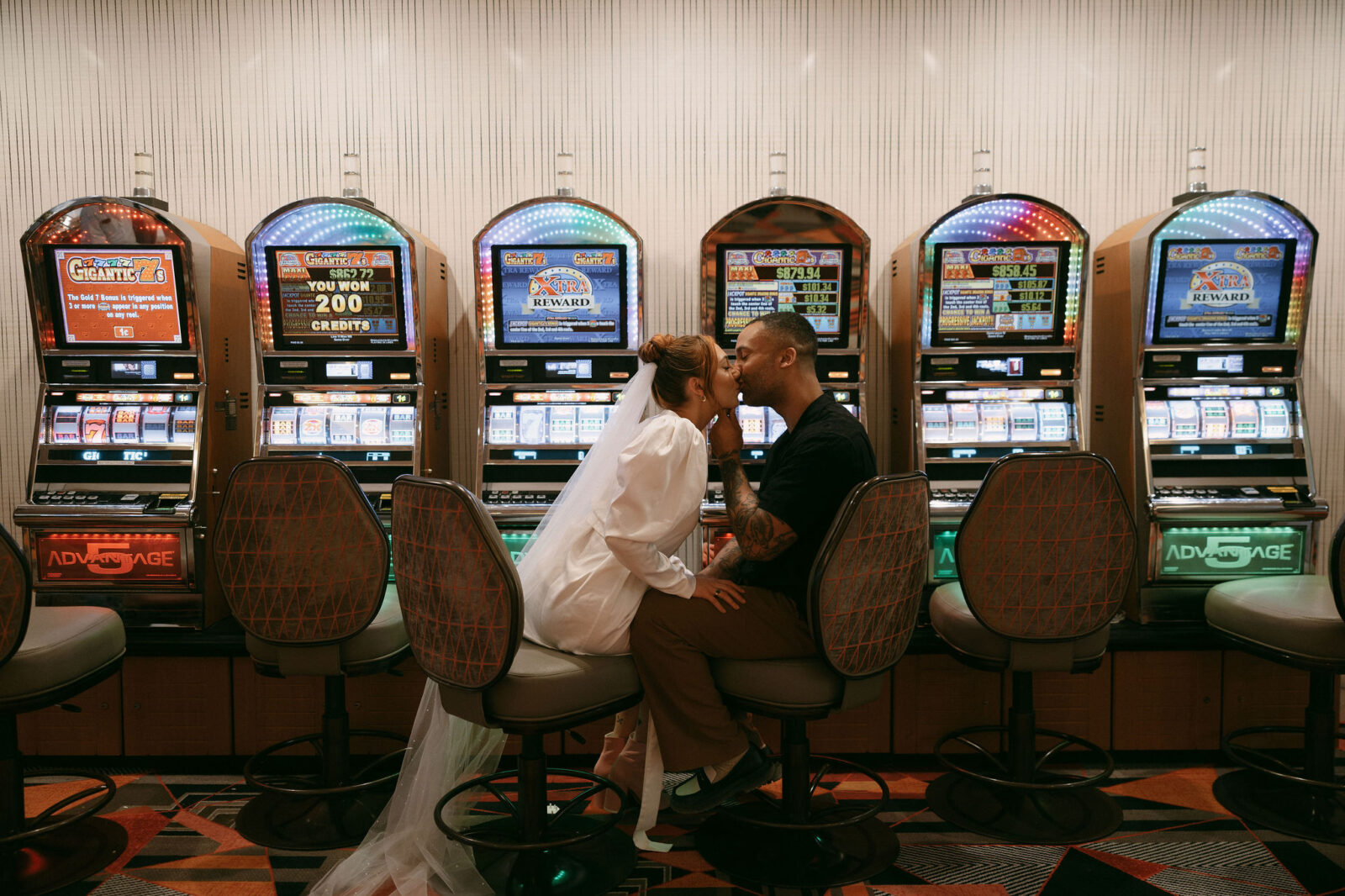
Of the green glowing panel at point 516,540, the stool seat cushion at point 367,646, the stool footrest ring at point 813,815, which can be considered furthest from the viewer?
the green glowing panel at point 516,540

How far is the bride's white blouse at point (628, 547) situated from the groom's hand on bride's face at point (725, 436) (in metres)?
0.29

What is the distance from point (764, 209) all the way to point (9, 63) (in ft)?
12.7

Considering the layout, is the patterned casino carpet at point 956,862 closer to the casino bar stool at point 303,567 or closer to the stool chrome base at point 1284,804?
the stool chrome base at point 1284,804

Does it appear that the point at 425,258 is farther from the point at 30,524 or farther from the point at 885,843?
the point at 885,843

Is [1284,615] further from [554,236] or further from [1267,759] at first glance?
[554,236]

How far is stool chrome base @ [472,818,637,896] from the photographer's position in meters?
2.56

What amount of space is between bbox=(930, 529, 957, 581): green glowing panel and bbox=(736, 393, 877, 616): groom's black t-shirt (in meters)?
1.08

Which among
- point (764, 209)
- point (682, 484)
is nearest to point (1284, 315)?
point (764, 209)

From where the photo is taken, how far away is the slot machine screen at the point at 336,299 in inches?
147

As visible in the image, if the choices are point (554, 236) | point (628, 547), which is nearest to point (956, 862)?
point (628, 547)

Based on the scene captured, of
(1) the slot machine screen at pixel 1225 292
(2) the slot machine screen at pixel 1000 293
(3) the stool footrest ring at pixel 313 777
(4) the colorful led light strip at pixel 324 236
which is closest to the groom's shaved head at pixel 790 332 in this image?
(2) the slot machine screen at pixel 1000 293

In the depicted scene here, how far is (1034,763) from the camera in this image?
10.1ft

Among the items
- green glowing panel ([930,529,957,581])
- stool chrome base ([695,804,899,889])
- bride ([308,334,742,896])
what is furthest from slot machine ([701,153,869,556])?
stool chrome base ([695,804,899,889])

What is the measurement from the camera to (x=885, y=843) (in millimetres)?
2850
